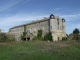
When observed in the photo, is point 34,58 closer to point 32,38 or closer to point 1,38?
point 1,38

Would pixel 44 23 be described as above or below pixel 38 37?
above

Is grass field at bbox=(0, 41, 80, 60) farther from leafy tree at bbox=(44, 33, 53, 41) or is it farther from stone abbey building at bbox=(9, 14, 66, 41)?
stone abbey building at bbox=(9, 14, 66, 41)

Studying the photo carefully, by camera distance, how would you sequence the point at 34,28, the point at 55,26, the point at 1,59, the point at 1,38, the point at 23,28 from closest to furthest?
the point at 1,59
the point at 1,38
the point at 55,26
the point at 34,28
the point at 23,28

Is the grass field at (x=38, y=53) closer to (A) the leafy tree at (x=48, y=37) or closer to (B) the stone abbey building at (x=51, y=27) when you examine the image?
(A) the leafy tree at (x=48, y=37)

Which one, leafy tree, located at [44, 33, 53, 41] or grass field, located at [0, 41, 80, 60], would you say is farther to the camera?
leafy tree, located at [44, 33, 53, 41]

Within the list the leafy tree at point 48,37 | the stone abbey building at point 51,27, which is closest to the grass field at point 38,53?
the leafy tree at point 48,37

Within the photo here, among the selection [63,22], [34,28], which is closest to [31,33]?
[34,28]

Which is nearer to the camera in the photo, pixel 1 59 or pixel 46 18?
pixel 1 59

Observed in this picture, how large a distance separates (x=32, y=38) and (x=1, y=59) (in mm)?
48321

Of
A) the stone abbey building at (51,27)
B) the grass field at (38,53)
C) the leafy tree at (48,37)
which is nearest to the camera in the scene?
the grass field at (38,53)

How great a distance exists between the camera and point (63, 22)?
67.0 m

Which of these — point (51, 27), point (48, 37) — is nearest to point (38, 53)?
point (48, 37)

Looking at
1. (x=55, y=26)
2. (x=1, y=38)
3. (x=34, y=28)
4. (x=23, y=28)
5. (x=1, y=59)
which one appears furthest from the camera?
(x=23, y=28)

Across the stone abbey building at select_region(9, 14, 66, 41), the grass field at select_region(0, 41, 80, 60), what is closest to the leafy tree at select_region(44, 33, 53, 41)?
the stone abbey building at select_region(9, 14, 66, 41)
